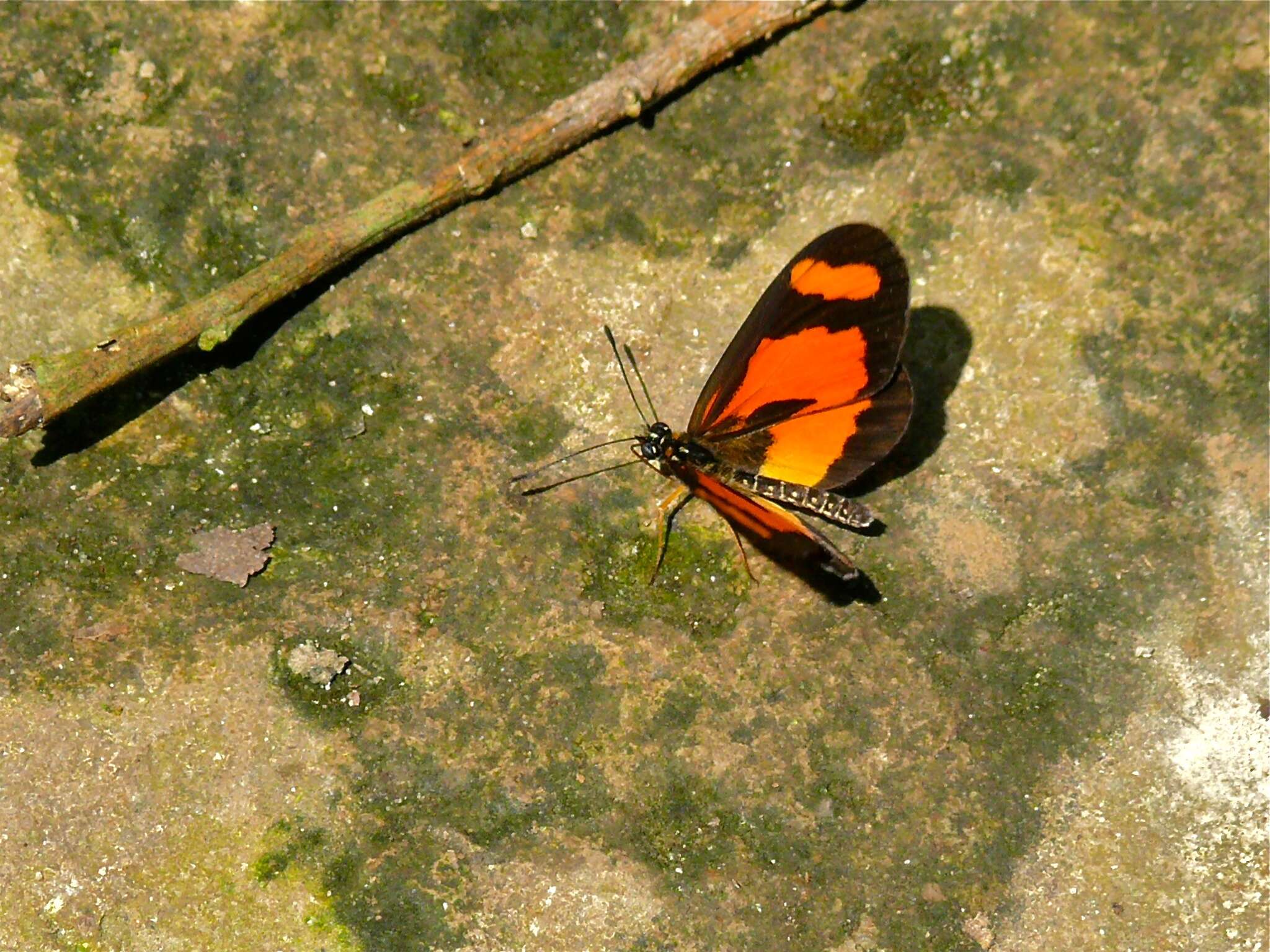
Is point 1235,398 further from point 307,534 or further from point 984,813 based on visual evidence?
point 307,534

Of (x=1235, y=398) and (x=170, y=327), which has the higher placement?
(x=170, y=327)

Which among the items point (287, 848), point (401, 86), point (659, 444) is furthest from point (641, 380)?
point (287, 848)

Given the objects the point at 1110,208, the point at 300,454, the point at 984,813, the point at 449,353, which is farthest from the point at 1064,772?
the point at 300,454

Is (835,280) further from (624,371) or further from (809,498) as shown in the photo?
(624,371)

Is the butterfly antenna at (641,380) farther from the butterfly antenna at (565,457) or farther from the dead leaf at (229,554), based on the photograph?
the dead leaf at (229,554)

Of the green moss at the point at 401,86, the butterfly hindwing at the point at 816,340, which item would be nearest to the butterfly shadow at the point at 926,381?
the butterfly hindwing at the point at 816,340

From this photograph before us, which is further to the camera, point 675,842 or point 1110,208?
point 1110,208

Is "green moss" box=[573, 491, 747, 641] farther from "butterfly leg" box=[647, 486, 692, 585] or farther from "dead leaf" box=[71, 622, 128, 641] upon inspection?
"dead leaf" box=[71, 622, 128, 641]
